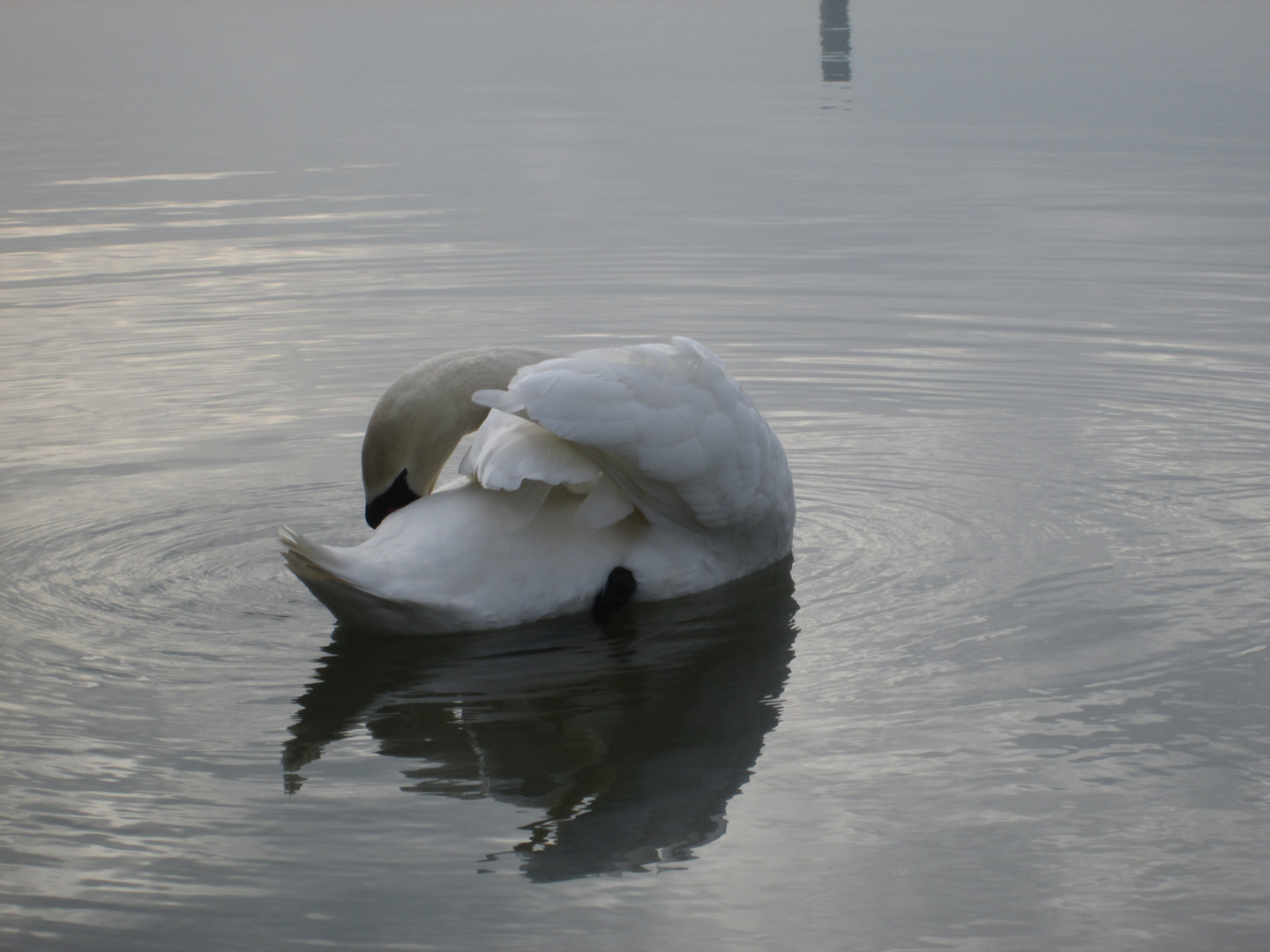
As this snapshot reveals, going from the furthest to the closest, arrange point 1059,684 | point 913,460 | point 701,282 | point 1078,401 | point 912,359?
point 701,282 < point 912,359 < point 1078,401 < point 913,460 < point 1059,684

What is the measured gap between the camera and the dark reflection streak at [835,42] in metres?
28.3

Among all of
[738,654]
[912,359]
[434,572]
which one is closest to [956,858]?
[738,654]

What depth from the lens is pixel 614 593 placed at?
17.7ft

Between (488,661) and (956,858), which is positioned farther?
(488,661)

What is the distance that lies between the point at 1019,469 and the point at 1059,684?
2299 mm

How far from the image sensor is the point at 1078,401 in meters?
8.00

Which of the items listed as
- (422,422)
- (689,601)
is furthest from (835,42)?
(422,422)

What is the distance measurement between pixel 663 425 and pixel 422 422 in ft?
3.34

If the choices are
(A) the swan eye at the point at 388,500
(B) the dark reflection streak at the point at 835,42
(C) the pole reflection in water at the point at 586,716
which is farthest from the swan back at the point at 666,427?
(B) the dark reflection streak at the point at 835,42

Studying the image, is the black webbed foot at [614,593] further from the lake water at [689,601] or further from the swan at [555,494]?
the lake water at [689,601]

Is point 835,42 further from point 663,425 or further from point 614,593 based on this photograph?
point 663,425

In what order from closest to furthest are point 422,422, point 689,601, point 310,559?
point 310,559, point 422,422, point 689,601

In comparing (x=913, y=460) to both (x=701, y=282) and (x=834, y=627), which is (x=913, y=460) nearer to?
(x=834, y=627)

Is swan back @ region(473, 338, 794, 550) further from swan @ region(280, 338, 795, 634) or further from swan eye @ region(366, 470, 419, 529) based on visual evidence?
swan eye @ region(366, 470, 419, 529)
